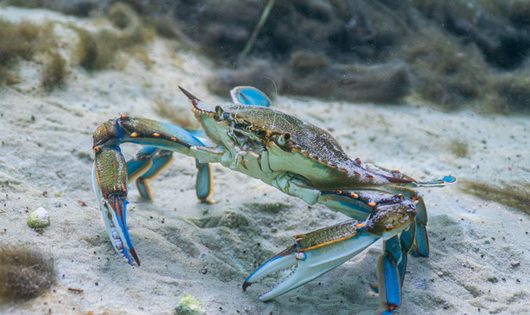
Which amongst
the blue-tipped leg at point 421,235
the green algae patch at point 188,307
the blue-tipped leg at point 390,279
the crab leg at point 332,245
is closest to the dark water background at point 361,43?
the blue-tipped leg at point 421,235

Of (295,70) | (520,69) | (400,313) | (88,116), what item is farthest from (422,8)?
(400,313)

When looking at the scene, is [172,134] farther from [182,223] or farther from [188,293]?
[188,293]

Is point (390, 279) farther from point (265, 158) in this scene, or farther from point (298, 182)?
point (265, 158)

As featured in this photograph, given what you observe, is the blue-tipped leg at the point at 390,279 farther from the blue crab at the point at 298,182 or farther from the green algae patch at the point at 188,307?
A: the green algae patch at the point at 188,307

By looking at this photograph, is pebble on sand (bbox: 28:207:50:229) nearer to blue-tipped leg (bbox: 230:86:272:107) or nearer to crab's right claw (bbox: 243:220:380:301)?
crab's right claw (bbox: 243:220:380:301)

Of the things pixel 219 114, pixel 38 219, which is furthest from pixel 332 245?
pixel 38 219

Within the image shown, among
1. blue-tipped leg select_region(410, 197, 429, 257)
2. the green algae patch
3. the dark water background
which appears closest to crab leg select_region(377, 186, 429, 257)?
blue-tipped leg select_region(410, 197, 429, 257)

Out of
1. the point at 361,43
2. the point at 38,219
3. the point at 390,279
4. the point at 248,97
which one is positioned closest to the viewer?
the point at 390,279
